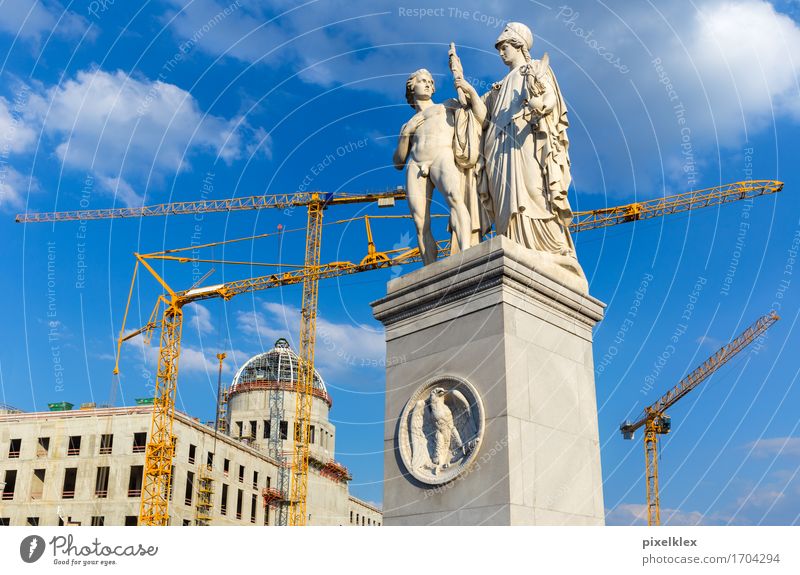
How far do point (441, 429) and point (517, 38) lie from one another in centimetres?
705

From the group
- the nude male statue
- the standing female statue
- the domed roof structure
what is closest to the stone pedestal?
the standing female statue

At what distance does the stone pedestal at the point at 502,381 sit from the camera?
1110cm

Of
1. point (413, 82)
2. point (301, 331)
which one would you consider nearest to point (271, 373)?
point (301, 331)

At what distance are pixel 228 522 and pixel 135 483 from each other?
1295 centimetres

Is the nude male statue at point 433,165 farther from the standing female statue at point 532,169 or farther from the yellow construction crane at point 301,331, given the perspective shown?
the yellow construction crane at point 301,331

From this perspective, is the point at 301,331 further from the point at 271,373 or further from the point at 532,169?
the point at 532,169

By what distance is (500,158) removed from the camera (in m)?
13.5

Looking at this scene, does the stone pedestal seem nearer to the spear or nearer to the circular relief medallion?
the circular relief medallion
